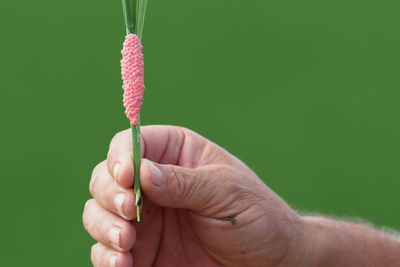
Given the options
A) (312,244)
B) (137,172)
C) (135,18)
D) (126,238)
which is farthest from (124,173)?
(312,244)

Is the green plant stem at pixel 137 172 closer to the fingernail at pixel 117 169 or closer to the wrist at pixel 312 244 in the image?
the fingernail at pixel 117 169

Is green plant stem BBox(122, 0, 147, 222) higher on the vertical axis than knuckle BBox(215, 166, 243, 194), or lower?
higher

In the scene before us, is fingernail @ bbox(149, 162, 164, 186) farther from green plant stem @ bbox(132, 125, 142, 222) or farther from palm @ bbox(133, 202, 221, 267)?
palm @ bbox(133, 202, 221, 267)

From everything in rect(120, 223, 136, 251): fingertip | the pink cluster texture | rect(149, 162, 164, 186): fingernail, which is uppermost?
the pink cluster texture

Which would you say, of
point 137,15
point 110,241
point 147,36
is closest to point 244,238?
point 110,241

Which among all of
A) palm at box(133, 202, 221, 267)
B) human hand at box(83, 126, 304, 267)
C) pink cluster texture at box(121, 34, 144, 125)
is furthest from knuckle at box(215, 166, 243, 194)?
pink cluster texture at box(121, 34, 144, 125)

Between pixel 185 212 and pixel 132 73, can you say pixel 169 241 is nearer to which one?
pixel 185 212

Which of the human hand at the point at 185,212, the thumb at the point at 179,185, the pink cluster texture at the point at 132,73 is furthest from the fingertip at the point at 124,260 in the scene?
the pink cluster texture at the point at 132,73
